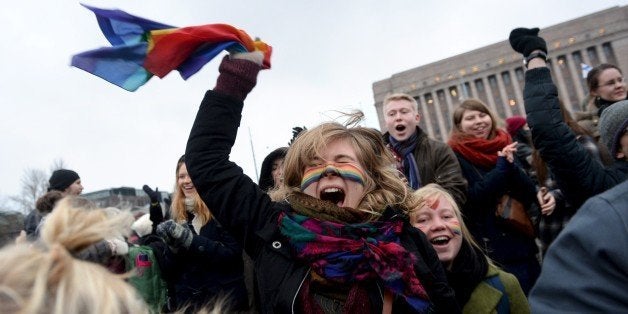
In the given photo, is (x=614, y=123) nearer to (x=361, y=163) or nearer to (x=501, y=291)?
(x=501, y=291)

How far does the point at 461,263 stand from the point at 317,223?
1144 mm

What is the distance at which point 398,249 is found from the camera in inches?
72.6

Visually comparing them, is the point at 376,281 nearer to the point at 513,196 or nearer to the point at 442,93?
the point at 513,196

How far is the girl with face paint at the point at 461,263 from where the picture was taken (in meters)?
2.47

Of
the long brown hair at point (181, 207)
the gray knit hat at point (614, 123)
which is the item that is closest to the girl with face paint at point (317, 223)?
the gray knit hat at point (614, 123)

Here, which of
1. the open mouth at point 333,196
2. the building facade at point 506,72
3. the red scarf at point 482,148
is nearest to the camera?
the open mouth at point 333,196

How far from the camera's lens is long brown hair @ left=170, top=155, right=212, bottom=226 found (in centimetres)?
386

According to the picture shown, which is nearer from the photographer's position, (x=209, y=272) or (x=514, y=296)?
A: (x=514, y=296)

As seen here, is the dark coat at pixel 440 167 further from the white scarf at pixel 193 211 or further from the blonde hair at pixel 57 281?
the blonde hair at pixel 57 281

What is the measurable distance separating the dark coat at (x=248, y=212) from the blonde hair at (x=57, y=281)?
0.83 m

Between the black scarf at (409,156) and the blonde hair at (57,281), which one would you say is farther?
the black scarf at (409,156)

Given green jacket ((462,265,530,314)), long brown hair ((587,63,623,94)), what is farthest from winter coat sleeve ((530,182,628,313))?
long brown hair ((587,63,623,94))

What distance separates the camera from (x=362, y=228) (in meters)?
1.92

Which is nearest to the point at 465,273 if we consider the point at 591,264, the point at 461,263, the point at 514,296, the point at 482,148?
the point at 461,263
